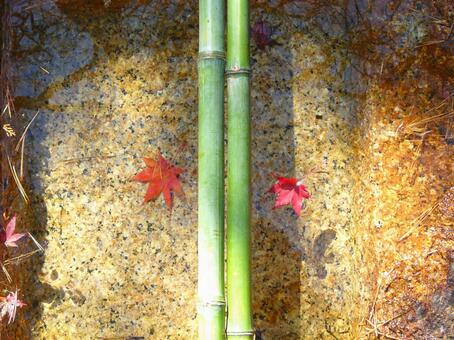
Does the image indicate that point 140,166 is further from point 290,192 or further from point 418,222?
point 418,222

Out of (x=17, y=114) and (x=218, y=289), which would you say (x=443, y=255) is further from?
(x=17, y=114)

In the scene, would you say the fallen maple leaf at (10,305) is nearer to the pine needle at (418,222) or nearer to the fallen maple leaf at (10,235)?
the fallen maple leaf at (10,235)

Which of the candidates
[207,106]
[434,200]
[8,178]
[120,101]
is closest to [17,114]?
[8,178]

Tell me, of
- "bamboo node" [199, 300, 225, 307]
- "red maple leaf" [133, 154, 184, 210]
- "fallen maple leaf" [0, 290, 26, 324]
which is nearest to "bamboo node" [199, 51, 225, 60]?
"red maple leaf" [133, 154, 184, 210]

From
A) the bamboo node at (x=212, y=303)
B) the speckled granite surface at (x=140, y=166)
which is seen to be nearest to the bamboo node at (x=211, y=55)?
the speckled granite surface at (x=140, y=166)

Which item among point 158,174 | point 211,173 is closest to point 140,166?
point 158,174
